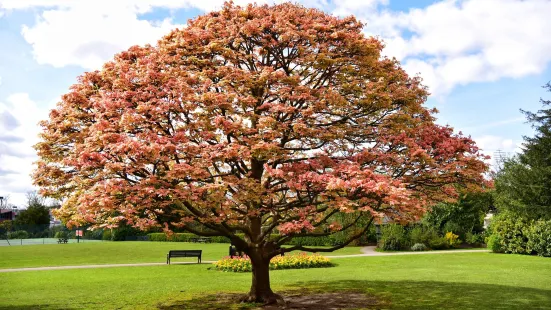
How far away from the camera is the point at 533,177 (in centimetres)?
3228

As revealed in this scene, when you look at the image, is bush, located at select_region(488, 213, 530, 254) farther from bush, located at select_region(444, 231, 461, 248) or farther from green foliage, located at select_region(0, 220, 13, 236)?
green foliage, located at select_region(0, 220, 13, 236)

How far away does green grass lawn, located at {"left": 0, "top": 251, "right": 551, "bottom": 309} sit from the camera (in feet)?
50.9

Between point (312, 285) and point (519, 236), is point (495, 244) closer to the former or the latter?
point (519, 236)

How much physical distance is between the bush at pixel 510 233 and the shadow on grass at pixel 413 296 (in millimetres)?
18561

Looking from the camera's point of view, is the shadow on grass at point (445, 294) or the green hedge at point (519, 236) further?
the green hedge at point (519, 236)

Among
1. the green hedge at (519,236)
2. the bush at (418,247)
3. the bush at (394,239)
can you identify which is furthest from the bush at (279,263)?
the green hedge at (519,236)

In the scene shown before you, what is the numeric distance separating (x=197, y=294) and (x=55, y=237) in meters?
62.2

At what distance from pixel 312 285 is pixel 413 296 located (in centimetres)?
436

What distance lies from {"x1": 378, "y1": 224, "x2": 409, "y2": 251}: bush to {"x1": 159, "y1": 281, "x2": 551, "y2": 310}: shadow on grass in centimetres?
2096

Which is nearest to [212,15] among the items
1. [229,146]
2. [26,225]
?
[229,146]

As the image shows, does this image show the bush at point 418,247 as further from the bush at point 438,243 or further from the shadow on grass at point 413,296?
the shadow on grass at point 413,296

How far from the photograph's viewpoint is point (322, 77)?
44.7 feet

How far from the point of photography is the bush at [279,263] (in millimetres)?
25422

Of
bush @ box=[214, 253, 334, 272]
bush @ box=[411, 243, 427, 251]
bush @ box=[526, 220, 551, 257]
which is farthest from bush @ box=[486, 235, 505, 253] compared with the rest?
bush @ box=[214, 253, 334, 272]
